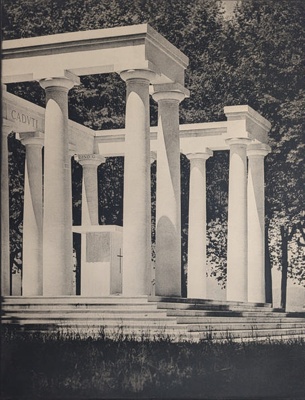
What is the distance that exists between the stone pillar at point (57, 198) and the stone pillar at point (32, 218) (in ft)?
18.6

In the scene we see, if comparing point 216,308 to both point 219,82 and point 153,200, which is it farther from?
point 219,82

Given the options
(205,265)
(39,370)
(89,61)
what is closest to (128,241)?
(89,61)

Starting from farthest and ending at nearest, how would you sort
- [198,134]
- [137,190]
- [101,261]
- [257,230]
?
[198,134]
[257,230]
[101,261]
[137,190]

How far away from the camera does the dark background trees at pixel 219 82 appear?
56438mm

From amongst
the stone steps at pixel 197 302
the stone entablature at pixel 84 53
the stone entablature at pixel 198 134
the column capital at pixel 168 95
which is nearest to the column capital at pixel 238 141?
the stone entablature at pixel 198 134

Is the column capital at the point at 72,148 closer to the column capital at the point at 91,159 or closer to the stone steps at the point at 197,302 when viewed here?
the column capital at the point at 91,159

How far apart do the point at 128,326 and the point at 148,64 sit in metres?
15.9

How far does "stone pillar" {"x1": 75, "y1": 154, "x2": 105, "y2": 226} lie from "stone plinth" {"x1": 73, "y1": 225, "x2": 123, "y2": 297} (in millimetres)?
5803

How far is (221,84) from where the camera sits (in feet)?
239

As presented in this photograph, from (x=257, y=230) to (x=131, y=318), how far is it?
27.6 metres

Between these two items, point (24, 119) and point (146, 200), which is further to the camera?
point (24, 119)

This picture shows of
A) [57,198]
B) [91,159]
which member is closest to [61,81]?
[57,198]

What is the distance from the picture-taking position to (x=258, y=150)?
77375 millimetres

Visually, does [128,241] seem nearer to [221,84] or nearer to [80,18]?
[80,18]
